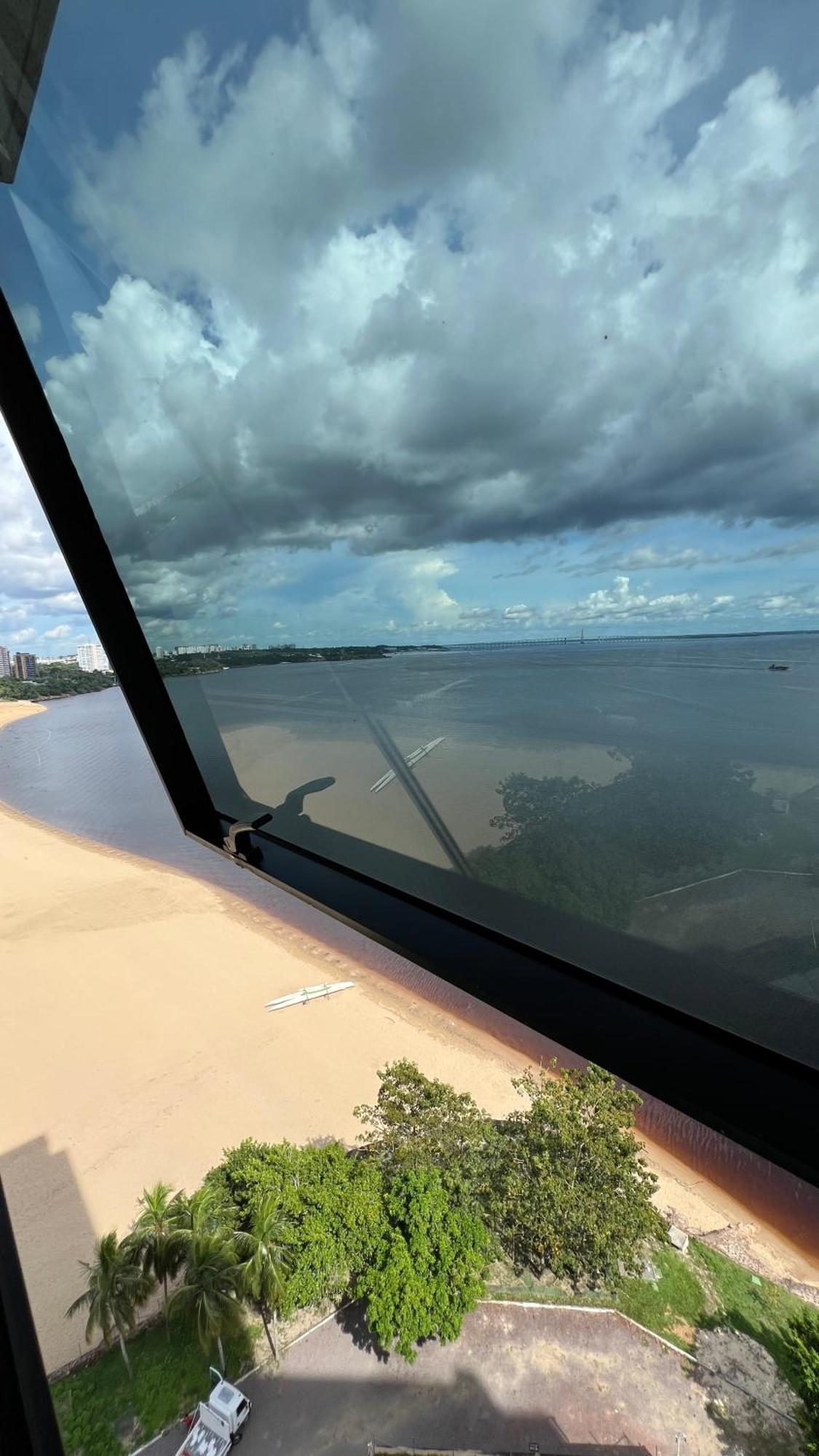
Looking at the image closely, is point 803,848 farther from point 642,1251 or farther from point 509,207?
point 642,1251

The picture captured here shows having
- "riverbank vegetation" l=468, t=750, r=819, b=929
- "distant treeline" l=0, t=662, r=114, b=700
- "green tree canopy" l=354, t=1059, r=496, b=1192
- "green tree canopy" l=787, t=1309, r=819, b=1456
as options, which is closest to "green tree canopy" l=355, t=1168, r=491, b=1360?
"green tree canopy" l=354, t=1059, r=496, b=1192

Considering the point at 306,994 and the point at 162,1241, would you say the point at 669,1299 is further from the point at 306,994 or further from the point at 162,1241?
the point at 306,994

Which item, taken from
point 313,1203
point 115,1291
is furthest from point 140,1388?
point 313,1203

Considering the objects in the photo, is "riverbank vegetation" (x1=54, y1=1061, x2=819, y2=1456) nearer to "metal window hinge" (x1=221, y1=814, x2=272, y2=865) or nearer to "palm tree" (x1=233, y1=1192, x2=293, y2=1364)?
"palm tree" (x1=233, y1=1192, x2=293, y2=1364)

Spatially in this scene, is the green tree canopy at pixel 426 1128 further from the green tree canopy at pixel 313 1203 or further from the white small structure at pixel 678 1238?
the white small structure at pixel 678 1238

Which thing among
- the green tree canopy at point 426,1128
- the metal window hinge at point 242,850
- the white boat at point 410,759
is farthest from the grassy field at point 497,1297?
the white boat at point 410,759

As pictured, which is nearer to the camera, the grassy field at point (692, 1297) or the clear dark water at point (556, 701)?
the clear dark water at point (556, 701)
